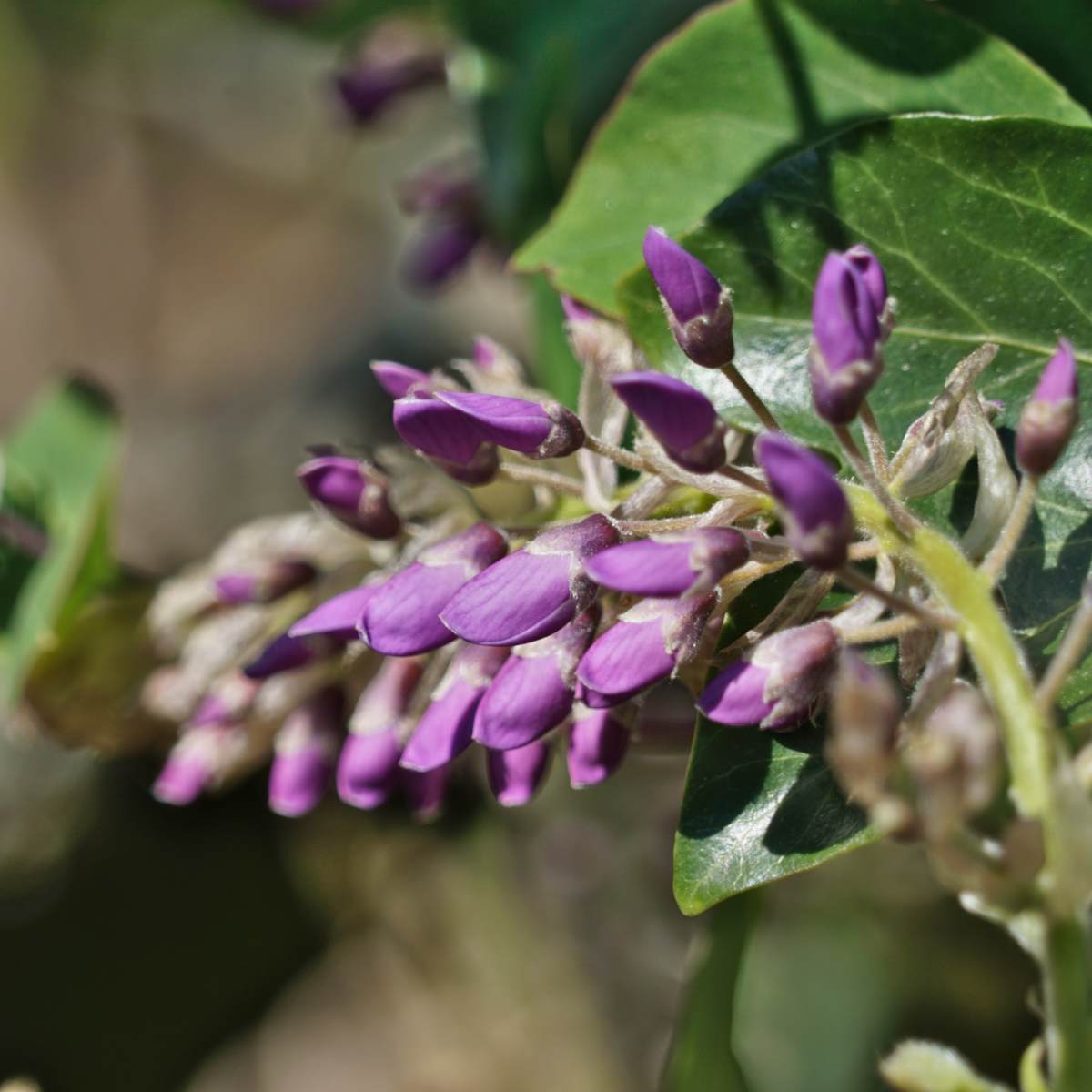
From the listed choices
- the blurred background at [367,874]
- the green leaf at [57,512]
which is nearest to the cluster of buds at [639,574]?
the blurred background at [367,874]

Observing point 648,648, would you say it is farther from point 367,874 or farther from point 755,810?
Answer: point 367,874

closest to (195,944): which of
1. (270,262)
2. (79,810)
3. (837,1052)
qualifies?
(79,810)

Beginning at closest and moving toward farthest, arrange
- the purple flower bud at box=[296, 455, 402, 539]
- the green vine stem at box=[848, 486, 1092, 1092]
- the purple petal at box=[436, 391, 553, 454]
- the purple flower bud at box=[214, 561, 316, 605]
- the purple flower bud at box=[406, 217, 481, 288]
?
the green vine stem at box=[848, 486, 1092, 1092], the purple petal at box=[436, 391, 553, 454], the purple flower bud at box=[296, 455, 402, 539], the purple flower bud at box=[214, 561, 316, 605], the purple flower bud at box=[406, 217, 481, 288]

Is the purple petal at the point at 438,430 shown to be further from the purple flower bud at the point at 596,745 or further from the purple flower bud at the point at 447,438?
the purple flower bud at the point at 596,745

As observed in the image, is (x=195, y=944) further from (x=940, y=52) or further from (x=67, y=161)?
(x=67, y=161)

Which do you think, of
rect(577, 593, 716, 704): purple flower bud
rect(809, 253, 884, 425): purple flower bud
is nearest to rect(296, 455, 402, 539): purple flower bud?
rect(577, 593, 716, 704): purple flower bud

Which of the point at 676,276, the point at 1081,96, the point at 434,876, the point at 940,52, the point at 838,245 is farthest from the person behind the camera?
the point at 434,876

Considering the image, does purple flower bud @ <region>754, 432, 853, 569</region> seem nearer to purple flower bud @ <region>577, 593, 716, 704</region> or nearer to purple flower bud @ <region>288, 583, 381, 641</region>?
purple flower bud @ <region>577, 593, 716, 704</region>
